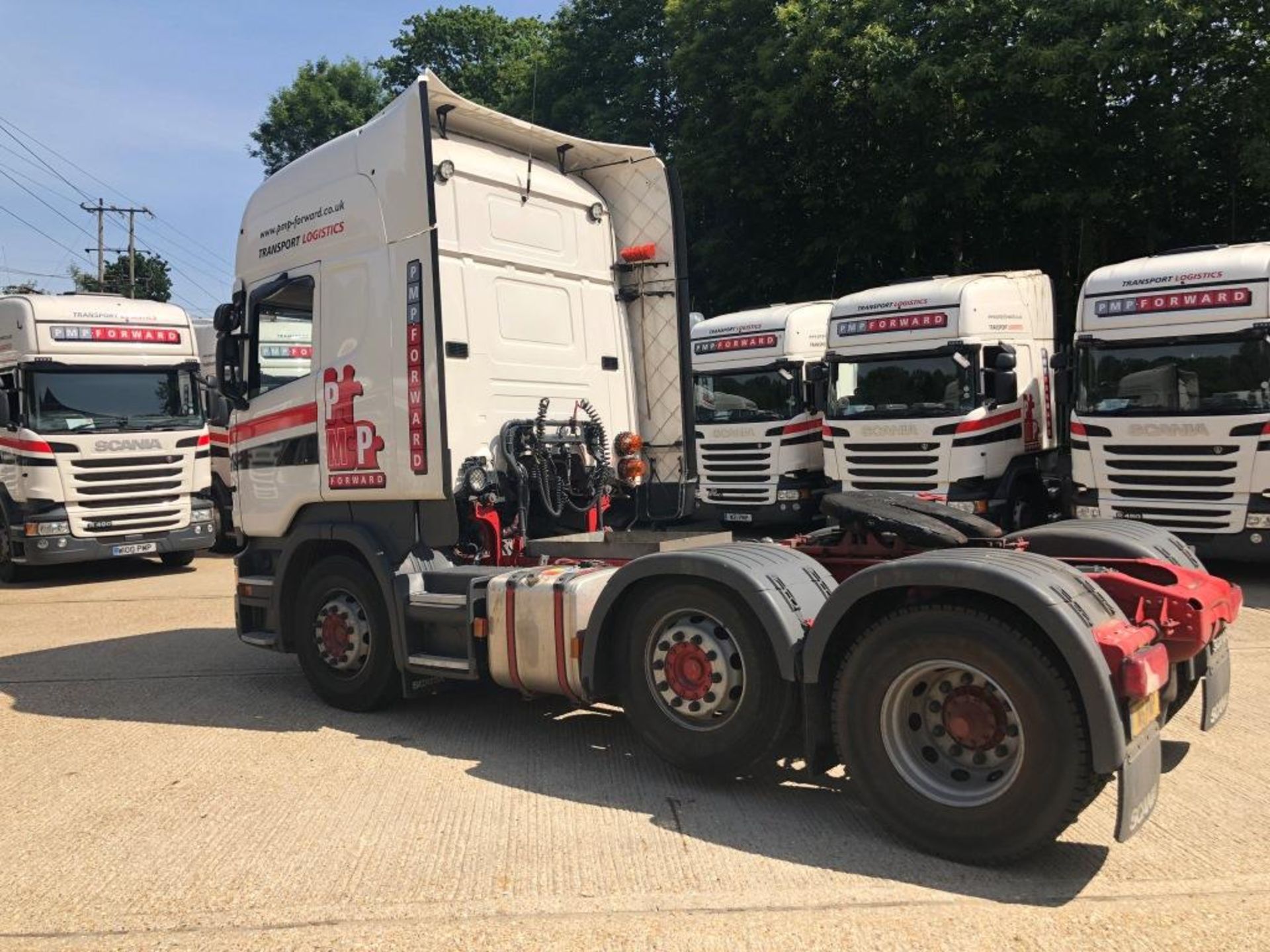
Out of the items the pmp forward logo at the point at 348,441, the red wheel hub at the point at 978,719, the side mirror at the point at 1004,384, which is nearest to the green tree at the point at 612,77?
the side mirror at the point at 1004,384

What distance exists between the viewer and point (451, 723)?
5945 mm

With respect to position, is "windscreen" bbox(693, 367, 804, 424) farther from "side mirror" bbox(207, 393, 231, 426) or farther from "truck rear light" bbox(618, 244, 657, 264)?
"side mirror" bbox(207, 393, 231, 426)

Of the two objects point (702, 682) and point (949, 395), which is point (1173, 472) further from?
point (702, 682)

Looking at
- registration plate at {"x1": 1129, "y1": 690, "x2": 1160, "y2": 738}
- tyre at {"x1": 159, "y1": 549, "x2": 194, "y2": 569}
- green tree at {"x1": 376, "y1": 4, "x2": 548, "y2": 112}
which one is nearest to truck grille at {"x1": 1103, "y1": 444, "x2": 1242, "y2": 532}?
registration plate at {"x1": 1129, "y1": 690, "x2": 1160, "y2": 738}

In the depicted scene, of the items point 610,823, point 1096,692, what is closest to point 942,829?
point 1096,692

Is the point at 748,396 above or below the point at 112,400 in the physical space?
below

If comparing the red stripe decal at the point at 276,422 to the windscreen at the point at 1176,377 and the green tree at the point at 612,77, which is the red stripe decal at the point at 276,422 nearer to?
the windscreen at the point at 1176,377

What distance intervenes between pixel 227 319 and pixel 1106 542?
549 centimetres

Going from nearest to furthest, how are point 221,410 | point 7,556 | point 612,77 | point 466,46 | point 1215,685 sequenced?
1. point 1215,685
2. point 221,410
3. point 7,556
4. point 612,77
5. point 466,46

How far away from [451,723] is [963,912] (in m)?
3.39

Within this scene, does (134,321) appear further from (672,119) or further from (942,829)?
(672,119)

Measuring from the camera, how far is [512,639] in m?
5.27

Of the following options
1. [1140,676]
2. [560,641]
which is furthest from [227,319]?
[1140,676]

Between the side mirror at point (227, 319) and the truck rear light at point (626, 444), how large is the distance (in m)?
2.65
